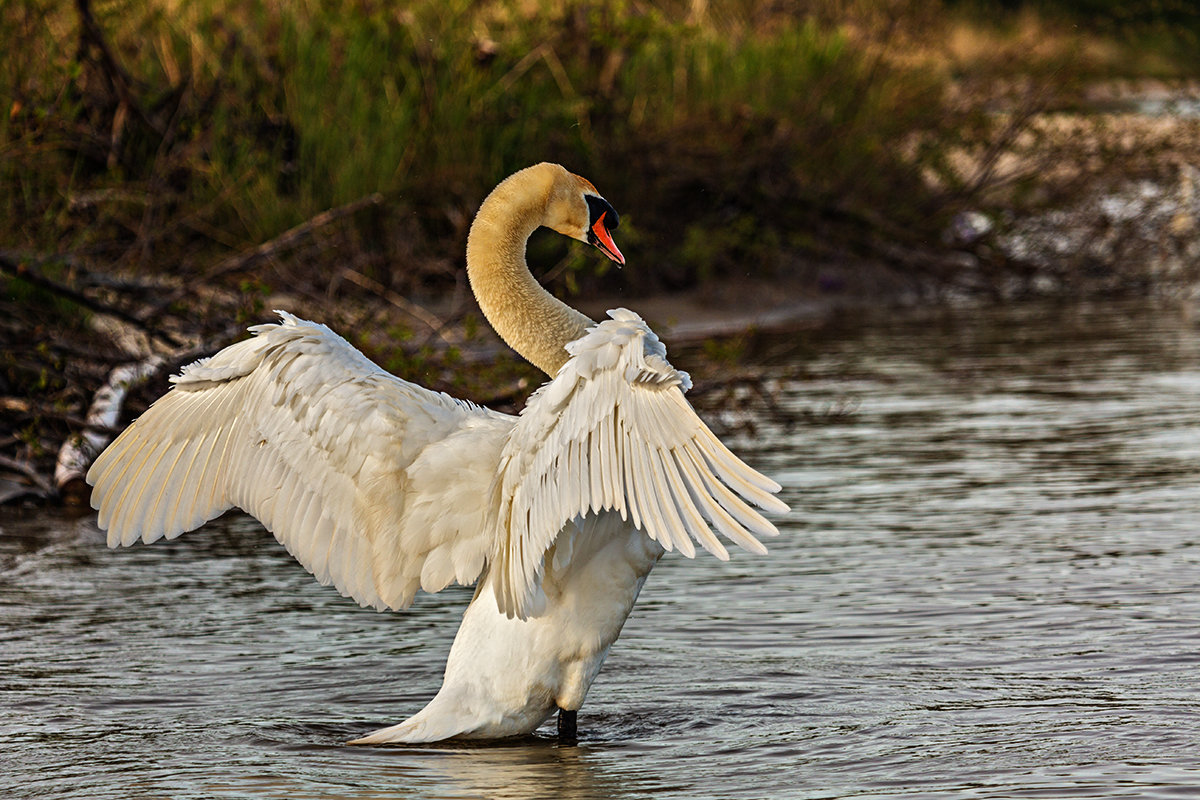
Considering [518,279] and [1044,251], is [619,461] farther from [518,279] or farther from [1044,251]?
[1044,251]

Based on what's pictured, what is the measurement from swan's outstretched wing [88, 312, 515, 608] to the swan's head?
2.34 feet

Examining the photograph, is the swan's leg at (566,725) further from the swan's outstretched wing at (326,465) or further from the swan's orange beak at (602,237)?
the swan's orange beak at (602,237)

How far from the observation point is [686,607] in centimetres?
622

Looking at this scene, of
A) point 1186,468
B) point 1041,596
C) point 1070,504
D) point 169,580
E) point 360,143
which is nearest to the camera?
point 1041,596

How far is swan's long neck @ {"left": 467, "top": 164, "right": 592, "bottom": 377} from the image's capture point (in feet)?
16.7

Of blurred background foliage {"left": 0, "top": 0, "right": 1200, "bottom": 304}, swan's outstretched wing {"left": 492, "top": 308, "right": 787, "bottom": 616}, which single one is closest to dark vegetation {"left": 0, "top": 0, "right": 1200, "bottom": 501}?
blurred background foliage {"left": 0, "top": 0, "right": 1200, "bottom": 304}

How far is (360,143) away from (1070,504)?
6.56 metres

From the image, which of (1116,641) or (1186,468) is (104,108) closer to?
(1186,468)

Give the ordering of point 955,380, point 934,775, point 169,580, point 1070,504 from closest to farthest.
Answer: point 934,775 < point 169,580 < point 1070,504 < point 955,380

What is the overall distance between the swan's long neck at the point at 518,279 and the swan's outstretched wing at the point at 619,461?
2.50 feet

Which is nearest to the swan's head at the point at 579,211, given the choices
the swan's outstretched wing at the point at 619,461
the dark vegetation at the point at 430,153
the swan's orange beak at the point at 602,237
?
the swan's orange beak at the point at 602,237

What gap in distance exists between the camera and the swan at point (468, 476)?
13.5 ft

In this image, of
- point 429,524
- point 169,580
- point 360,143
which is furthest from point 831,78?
point 429,524

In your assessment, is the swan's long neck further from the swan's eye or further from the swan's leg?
the swan's leg
